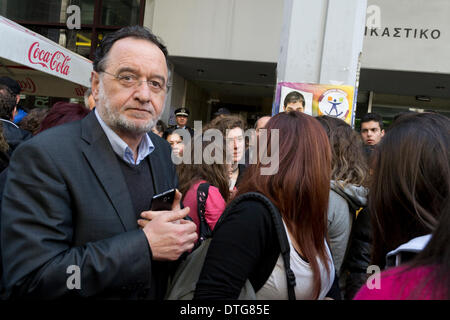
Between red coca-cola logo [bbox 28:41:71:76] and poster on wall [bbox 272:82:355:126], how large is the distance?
343cm

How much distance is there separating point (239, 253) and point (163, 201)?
37cm

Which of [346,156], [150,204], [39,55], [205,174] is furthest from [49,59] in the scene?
[150,204]

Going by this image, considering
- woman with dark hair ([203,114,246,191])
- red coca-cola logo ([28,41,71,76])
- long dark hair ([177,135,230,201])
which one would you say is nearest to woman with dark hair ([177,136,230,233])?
long dark hair ([177,135,230,201])

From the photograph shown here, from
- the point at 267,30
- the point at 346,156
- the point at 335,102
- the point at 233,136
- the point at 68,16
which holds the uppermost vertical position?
the point at 68,16

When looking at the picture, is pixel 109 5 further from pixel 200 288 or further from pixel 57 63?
pixel 200 288

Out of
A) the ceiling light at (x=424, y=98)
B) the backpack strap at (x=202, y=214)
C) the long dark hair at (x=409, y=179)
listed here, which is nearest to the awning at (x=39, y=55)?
the backpack strap at (x=202, y=214)

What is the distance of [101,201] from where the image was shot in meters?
1.41

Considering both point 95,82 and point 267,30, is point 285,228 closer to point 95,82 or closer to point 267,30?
point 95,82

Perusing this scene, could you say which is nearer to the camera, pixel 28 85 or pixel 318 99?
pixel 318 99

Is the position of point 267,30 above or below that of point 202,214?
above

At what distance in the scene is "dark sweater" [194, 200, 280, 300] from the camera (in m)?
1.38

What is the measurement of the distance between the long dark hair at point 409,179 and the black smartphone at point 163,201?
2.80ft

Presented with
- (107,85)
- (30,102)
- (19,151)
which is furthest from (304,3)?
(30,102)

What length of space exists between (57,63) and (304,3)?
144 inches
